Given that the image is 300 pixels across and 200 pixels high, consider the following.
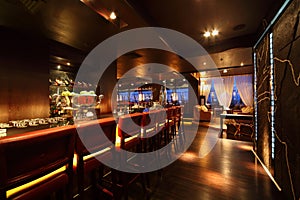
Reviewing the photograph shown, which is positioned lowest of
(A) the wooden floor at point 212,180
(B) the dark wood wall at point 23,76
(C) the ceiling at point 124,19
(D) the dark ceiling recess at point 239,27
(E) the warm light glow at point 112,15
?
(A) the wooden floor at point 212,180

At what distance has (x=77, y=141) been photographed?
1.11 meters

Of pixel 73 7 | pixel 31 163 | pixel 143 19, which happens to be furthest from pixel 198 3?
pixel 31 163

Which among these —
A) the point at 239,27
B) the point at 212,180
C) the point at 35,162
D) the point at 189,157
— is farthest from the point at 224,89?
the point at 35,162

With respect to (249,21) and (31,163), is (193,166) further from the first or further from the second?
(249,21)

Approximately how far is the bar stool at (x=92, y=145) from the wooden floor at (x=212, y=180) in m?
0.92

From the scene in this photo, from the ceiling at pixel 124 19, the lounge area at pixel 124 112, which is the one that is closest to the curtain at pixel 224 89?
the lounge area at pixel 124 112

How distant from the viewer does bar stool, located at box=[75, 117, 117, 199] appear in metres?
1.12

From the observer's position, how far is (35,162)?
813 millimetres

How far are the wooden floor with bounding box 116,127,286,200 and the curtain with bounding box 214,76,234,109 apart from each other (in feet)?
26.5

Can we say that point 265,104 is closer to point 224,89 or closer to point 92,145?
point 92,145

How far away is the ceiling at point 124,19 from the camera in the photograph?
202 cm

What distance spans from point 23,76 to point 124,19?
2.13m

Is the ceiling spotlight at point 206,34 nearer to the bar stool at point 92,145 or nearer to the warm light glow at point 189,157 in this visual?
the warm light glow at point 189,157

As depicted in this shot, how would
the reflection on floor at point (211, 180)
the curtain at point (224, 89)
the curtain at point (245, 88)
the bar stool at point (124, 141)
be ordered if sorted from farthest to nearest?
1. the curtain at point (224, 89)
2. the curtain at point (245, 88)
3. the reflection on floor at point (211, 180)
4. the bar stool at point (124, 141)
